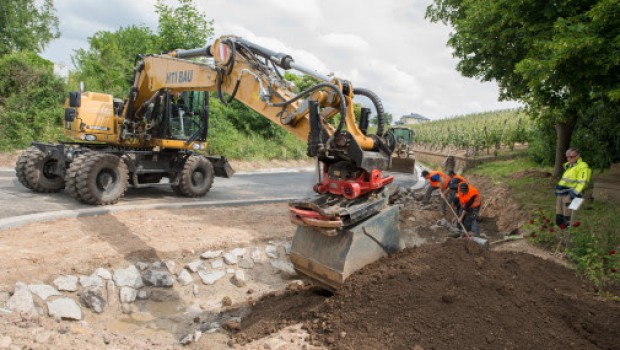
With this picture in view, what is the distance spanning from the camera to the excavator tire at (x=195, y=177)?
958cm

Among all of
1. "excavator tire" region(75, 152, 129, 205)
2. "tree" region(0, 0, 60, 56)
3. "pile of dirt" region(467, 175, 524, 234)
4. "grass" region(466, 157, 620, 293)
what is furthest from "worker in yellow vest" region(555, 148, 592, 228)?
"tree" region(0, 0, 60, 56)

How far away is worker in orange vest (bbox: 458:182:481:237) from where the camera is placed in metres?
7.63

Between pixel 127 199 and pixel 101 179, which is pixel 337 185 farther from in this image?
pixel 127 199

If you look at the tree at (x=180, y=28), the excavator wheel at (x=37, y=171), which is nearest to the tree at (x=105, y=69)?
the tree at (x=180, y=28)

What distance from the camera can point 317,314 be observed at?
411 cm

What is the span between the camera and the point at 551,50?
6.64 meters

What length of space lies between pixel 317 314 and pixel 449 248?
1726 millimetres

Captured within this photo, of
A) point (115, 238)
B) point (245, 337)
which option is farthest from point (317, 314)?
point (115, 238)

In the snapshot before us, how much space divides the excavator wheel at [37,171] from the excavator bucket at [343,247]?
6.75 meters

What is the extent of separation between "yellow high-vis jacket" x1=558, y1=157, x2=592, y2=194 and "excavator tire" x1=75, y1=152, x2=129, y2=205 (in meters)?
8.38

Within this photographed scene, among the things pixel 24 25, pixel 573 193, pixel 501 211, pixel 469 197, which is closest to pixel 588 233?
pixel 573 193

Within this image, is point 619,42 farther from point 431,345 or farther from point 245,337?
point 245,337

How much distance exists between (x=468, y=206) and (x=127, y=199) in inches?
274

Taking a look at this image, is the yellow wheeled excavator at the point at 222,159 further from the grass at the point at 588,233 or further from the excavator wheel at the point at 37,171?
the grass at the point at 588,233
